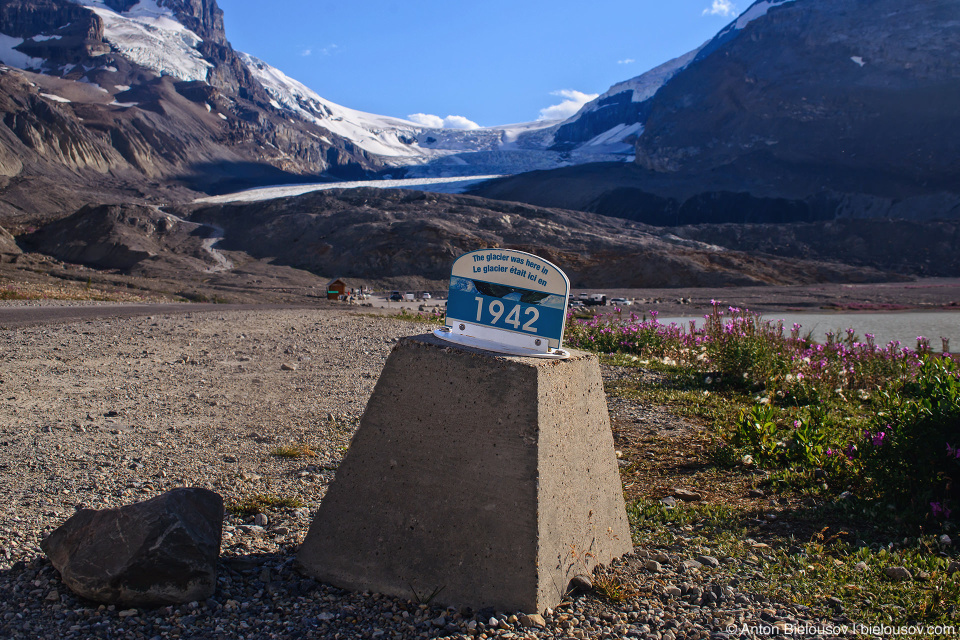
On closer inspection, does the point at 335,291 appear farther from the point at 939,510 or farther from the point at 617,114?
the point at 617,114

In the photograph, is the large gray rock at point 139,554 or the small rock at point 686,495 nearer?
the large gray rock at point 139,554

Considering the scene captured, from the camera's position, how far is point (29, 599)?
108 inches

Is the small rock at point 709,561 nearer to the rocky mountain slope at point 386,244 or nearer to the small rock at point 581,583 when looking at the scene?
the small rock at point 581,583

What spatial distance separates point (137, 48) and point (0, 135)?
76718 millimetres

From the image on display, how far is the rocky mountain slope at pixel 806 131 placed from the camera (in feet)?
258

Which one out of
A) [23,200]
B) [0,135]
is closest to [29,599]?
[23,200]

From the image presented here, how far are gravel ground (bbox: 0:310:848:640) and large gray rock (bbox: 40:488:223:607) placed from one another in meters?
0.08

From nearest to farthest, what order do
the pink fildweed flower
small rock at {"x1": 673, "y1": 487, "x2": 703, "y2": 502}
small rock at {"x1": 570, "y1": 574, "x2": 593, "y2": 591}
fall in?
small rock at {"x1": 570, "y1": 574, "x2": 593, "y2": 591} → the pink fildweed flower → small rock at {"x1": 673, "y1": 487, "x2": 703, "y2": 502}

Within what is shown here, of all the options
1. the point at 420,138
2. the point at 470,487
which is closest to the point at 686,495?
the point at 470,487

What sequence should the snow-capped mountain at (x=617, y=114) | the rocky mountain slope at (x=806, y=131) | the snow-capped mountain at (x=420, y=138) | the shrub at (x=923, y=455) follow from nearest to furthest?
the shrub at (x=923, y=455) → the rocky mountain slope at (x=806, y=131) → the snow-capped mountain at (x=420, y=138) → the snow-capped mountain at (x=617, y=114)

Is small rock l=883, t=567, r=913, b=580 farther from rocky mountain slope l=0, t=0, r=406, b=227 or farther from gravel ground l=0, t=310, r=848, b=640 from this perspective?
rocky mountain slope l=0, t=0, r=406, b=227

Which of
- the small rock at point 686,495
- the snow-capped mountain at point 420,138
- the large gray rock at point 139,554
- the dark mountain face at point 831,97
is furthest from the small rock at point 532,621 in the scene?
the snow-capped mountain at point 420,138

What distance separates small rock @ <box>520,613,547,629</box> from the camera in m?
2.63

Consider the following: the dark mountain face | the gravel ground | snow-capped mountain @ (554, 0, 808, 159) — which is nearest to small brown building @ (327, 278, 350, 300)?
the gravel ground
